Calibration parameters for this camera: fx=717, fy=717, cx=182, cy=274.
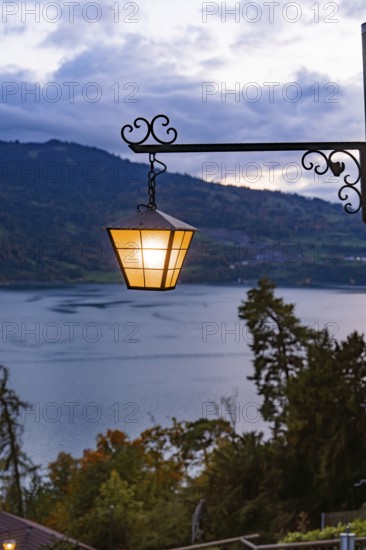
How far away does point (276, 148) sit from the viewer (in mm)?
1844

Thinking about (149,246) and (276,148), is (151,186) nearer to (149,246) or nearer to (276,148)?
(149,246)

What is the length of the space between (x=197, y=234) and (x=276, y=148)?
61.4 metres

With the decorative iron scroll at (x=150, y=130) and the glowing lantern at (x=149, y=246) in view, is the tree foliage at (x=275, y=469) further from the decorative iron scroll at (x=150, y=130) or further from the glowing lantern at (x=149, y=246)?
the decorative iron scroll at (x=150, y=130)

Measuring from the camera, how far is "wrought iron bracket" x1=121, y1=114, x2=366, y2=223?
72.0 inches

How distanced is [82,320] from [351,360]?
138 feet

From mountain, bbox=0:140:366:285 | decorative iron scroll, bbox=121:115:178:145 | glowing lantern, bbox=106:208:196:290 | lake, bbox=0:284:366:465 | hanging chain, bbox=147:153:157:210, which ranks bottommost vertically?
lake, bbox=0:284:366:465

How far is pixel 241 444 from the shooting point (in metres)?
15.0

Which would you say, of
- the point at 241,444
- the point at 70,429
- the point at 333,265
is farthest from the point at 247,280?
the point at 241,444

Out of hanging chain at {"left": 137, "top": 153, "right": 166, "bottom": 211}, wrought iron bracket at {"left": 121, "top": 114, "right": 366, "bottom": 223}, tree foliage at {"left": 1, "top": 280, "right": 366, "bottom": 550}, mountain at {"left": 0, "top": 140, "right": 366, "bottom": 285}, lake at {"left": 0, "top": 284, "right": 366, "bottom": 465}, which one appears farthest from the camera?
mountain at {"left": 0, "top": 140, "right": 366, "bottom": 285}

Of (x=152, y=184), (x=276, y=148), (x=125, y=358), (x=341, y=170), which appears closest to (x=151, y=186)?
(x=152, y=184)

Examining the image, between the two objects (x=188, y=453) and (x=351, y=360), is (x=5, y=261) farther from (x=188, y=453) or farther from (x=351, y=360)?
(x=351, y=360)

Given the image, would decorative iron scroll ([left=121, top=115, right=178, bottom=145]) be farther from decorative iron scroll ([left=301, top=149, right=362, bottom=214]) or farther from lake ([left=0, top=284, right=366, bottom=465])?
lake ([left=0, top=284, right=366, bottom=465])

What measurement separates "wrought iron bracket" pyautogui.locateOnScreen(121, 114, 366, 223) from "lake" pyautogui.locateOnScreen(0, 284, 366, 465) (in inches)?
864

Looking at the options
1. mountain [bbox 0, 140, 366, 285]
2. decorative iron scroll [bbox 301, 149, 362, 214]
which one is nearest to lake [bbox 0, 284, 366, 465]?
mountain [bbox 0, 140, 366, 285]
